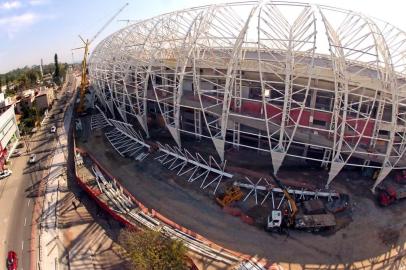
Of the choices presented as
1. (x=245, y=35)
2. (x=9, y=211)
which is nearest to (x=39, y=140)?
(x=9, y=211)

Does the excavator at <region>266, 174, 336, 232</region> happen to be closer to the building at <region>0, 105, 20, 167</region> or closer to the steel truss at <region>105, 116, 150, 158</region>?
the steel truss at <region>105, 116, 150, 158</region>

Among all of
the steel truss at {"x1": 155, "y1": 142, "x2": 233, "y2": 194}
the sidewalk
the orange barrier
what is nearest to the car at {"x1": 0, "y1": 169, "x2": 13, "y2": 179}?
the sidewalk

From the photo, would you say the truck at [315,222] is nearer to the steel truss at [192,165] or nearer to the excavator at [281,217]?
the excavator at [281,217]

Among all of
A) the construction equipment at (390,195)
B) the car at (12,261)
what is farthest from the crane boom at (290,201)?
the car at (12,261)

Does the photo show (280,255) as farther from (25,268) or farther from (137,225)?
(25,268)

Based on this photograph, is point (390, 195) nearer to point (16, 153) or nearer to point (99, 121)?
point (99, 121)
